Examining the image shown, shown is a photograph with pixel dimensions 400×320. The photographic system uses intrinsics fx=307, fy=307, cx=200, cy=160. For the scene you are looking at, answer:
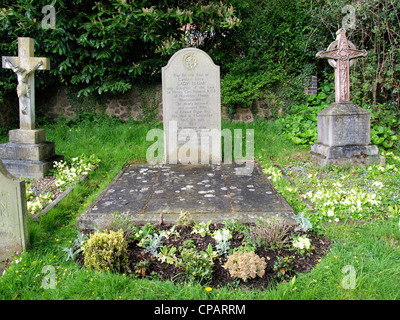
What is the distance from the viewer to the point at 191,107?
5523 mm

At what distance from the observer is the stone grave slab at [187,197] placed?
318 cm

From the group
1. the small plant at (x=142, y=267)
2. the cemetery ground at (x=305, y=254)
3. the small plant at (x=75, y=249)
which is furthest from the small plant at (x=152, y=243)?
the small plant at (x=75, y=249)

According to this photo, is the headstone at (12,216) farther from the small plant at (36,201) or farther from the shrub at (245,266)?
the shrub at (245,266)

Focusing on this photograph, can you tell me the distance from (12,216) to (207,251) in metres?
1.71

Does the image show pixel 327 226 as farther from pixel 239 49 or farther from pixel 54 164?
pixel 239 49

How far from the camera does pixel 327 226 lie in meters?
3.04

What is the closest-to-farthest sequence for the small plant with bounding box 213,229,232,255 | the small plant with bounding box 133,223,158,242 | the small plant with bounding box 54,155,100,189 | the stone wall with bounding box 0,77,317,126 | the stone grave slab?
the small plant with bounding box 213,229,232,255 → the small plant with bounding box 133,223,158,242 → the stone grave slab → the small plant with bounding box 54,155,100,189 → the stone wall with bounding box 0,77,317,126

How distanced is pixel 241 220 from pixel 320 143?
310 cm

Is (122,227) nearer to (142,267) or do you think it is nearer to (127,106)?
(142,267)

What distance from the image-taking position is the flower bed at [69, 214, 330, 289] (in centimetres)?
230

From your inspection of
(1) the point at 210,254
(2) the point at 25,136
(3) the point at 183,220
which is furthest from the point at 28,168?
(1) the point at 210,254

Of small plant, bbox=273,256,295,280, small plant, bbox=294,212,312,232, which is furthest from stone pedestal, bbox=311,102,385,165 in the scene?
small plant, bbox=273,256,295,280

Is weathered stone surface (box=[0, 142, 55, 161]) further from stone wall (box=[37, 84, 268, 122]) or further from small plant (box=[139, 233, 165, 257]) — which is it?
stone wall (box=[37, 84, 268, 122])
